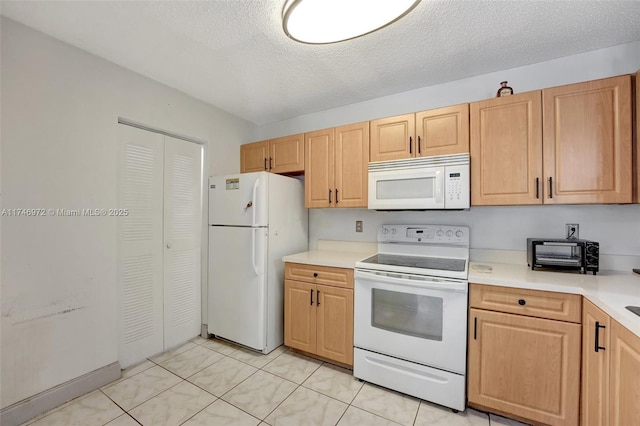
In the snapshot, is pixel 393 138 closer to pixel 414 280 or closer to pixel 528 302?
pixel 414 280

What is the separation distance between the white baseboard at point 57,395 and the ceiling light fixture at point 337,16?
8.60 ft

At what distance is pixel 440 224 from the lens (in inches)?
90.0

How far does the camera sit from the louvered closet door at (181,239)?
246 cm

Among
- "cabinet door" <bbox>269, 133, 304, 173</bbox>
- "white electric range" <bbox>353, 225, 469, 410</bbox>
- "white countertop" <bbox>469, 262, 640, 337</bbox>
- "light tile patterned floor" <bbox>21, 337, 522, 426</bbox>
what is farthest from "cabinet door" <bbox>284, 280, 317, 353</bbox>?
"white countertop" <bbox>469, 262, 640, 337</bbox>

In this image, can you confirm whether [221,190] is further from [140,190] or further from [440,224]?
[440,224]

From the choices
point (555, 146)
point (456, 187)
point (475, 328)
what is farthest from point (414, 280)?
point (555, 146)

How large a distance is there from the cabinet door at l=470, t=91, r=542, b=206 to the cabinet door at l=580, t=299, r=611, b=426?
0.75m

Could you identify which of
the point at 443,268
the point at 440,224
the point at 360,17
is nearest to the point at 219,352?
the point at 443,268

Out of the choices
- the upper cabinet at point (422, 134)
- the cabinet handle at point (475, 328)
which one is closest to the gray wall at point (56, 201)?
the upper cabinet at point (422, 134)

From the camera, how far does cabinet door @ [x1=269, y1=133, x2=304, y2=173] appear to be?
2664 millimetres

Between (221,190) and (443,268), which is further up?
(221,190)

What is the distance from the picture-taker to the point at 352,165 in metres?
2.38

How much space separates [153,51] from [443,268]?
8.33ft

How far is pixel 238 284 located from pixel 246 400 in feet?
3.14
